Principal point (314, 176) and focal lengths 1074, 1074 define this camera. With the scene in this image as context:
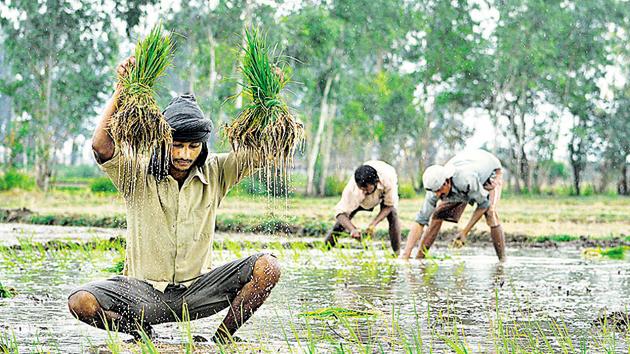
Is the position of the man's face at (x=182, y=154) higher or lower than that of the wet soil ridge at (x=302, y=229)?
higher

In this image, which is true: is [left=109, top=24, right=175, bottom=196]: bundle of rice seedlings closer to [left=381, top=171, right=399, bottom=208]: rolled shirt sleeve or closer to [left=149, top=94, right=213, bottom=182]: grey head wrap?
[left=149, top=94, right=213, bottom=182]: grey head wrap

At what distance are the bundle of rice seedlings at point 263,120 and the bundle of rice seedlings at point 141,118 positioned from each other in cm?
45

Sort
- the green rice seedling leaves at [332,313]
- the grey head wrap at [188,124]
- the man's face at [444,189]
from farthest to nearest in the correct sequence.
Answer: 1. the man's face at [444,189]
2. the green rice seedling leaves at [332,313]
3. the grey head wrap at [188,124]

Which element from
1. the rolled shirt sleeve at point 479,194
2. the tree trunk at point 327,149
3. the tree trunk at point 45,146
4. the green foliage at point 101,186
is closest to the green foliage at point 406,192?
the tree trunk at point 327,149

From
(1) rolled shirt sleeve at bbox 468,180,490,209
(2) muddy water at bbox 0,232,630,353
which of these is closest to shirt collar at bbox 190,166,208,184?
(2) muddy water at bbox 0,232,630,353

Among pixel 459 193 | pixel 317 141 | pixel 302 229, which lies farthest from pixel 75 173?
pixel 459 193

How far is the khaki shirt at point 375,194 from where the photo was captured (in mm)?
12664

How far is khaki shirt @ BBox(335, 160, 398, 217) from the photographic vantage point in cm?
1266

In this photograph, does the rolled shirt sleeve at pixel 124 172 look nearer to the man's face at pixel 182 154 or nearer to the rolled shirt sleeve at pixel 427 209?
the man's face at pixel 182 154

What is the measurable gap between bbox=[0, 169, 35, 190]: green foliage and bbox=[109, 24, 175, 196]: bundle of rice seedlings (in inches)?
1126

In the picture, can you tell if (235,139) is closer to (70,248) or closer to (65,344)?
(65,344)

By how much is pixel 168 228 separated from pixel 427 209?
694 cm

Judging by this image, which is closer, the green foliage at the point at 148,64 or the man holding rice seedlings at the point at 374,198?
the green foliage at the point at 148,64

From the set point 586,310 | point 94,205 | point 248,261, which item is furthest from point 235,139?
point 94,205
